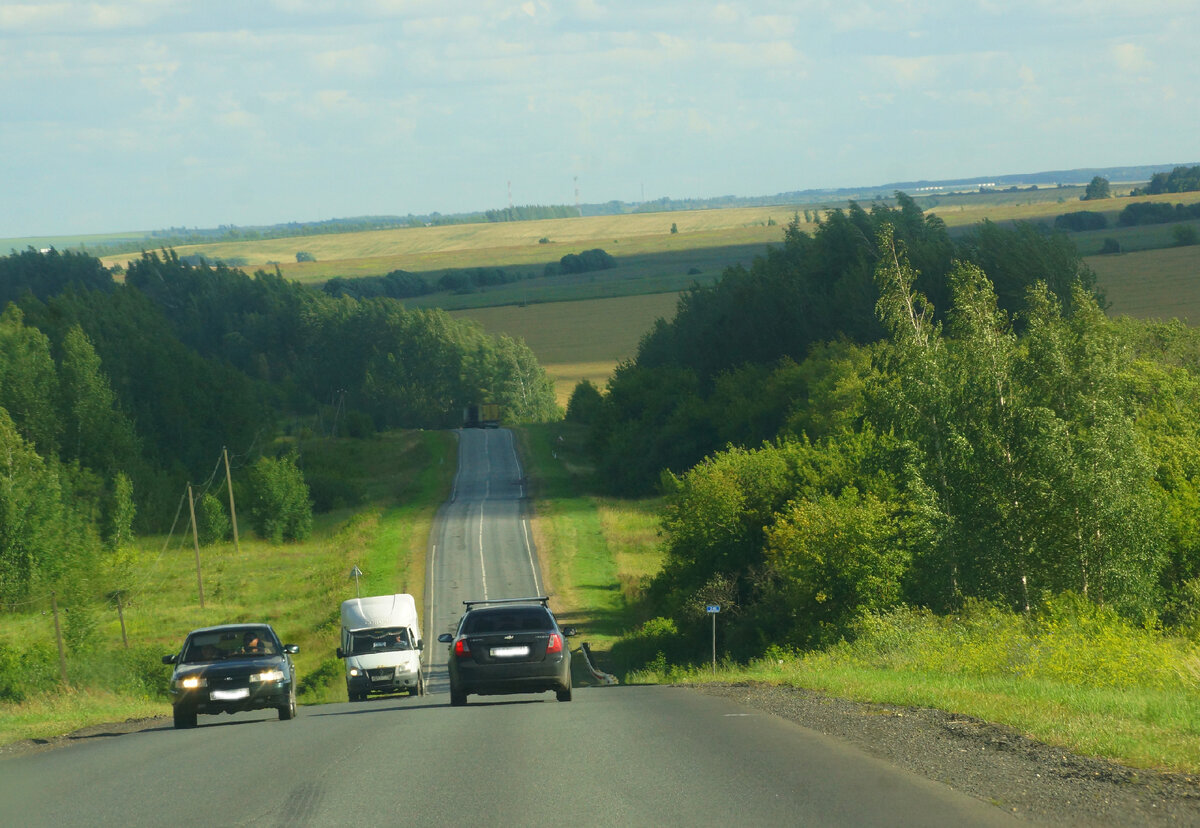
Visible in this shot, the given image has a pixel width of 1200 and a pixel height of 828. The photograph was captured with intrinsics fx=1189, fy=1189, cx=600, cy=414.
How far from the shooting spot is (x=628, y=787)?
28.9ft

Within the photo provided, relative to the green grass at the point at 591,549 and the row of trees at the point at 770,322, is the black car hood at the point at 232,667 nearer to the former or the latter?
the green grass at the point at 591,549

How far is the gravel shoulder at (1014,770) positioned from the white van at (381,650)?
695 inches

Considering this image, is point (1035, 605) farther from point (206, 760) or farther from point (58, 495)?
point (58, 495)

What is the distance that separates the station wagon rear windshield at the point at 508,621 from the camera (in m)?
17.0

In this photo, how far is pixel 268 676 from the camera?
56.1 ft

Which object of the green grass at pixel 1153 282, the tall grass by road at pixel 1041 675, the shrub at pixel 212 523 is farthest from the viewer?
the green grass at pixel 1153 282

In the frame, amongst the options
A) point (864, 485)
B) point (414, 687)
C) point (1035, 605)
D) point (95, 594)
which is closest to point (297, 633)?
point (95, 594)

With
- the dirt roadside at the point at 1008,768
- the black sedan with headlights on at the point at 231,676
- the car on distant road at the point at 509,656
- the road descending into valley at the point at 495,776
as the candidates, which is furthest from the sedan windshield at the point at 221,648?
the dirt roadside at the point at 1008,768

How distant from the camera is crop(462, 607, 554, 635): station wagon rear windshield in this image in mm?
16984

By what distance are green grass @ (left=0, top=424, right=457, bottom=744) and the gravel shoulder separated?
430 inches

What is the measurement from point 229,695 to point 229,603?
37205 millimetres

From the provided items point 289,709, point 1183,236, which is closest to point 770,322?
point 1183,236

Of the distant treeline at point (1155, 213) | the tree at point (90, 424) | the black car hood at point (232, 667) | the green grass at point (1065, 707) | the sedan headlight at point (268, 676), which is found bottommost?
the tree at point (90, 424)

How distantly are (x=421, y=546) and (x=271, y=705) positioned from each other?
43.1 meters
